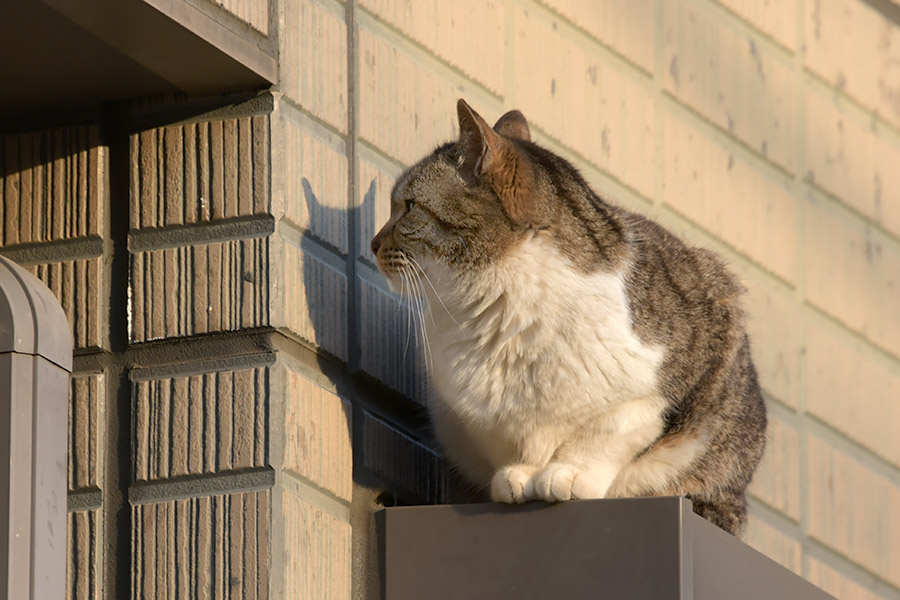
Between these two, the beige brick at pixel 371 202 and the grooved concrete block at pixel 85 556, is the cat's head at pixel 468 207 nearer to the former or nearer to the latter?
the beige brick at pixel 371 202

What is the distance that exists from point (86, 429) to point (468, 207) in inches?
35.2

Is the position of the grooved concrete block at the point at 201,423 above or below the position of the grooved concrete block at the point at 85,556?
above

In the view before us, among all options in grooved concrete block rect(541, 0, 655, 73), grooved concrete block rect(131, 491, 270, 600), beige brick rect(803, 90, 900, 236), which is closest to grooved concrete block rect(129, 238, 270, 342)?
grooved concrete block rect(131, 491, 270, 600)

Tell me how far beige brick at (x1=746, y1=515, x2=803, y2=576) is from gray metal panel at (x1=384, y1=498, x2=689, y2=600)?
1.70 meters

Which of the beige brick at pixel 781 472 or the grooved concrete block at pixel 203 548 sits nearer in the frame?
the grooved concrete block at pixel 203 548

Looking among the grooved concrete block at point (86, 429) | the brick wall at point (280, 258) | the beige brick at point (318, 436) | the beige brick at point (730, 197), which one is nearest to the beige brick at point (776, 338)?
the beige brick at point (730, 197)

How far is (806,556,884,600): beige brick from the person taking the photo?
4648 millimetres

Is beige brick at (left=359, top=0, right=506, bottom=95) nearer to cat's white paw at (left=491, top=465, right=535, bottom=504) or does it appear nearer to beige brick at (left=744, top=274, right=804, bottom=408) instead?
cat's white paw at (left=491, top=465, right=535, bottom=504)

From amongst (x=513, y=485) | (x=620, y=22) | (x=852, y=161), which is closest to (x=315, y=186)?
(x=513, y=485)

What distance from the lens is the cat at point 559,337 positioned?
2836mm

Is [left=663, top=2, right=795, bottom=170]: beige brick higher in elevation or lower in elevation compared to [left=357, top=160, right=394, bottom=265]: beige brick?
higher

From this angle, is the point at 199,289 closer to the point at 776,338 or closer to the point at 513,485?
the point at 513,485

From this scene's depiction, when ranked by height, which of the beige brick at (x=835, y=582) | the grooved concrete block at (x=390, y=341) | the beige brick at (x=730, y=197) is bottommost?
the beige brick at (x=835, y=582)

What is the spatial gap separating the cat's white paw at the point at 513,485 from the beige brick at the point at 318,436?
0.98 feet
